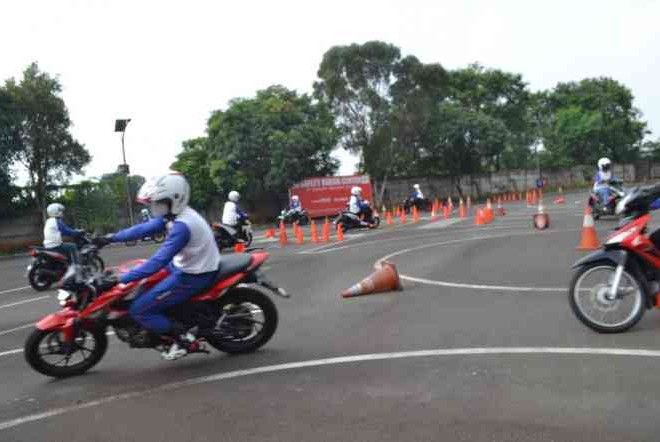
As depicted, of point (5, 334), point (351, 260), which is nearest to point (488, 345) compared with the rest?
point (5, 334)

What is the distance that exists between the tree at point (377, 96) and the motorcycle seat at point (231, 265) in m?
35.7

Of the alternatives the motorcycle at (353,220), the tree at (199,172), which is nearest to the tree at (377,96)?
the tree at (199,172)

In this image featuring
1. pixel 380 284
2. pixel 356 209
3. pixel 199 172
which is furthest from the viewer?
pixel 199 172

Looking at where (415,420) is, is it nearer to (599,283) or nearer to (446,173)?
(599,283)

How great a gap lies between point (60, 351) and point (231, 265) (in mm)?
1683

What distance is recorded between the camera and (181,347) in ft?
18.9

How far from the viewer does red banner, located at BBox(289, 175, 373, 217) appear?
126ft

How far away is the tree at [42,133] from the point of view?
95.3 ft

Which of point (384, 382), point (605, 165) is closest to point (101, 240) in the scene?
point (384, 382)

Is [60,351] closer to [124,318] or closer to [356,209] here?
[124,318]

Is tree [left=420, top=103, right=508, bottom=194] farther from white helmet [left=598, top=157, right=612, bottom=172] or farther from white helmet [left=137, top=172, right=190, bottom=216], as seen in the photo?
white helmet [left=137, top=172, right=190, bottom=216]

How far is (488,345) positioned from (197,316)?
2.58 metres

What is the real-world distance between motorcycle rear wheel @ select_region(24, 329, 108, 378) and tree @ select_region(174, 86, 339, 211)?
103 feet

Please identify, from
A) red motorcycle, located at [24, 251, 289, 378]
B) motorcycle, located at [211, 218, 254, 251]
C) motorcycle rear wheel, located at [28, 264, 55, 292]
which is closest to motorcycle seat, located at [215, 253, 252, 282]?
red motorcycle, located at [24, 251, 289, 378]
